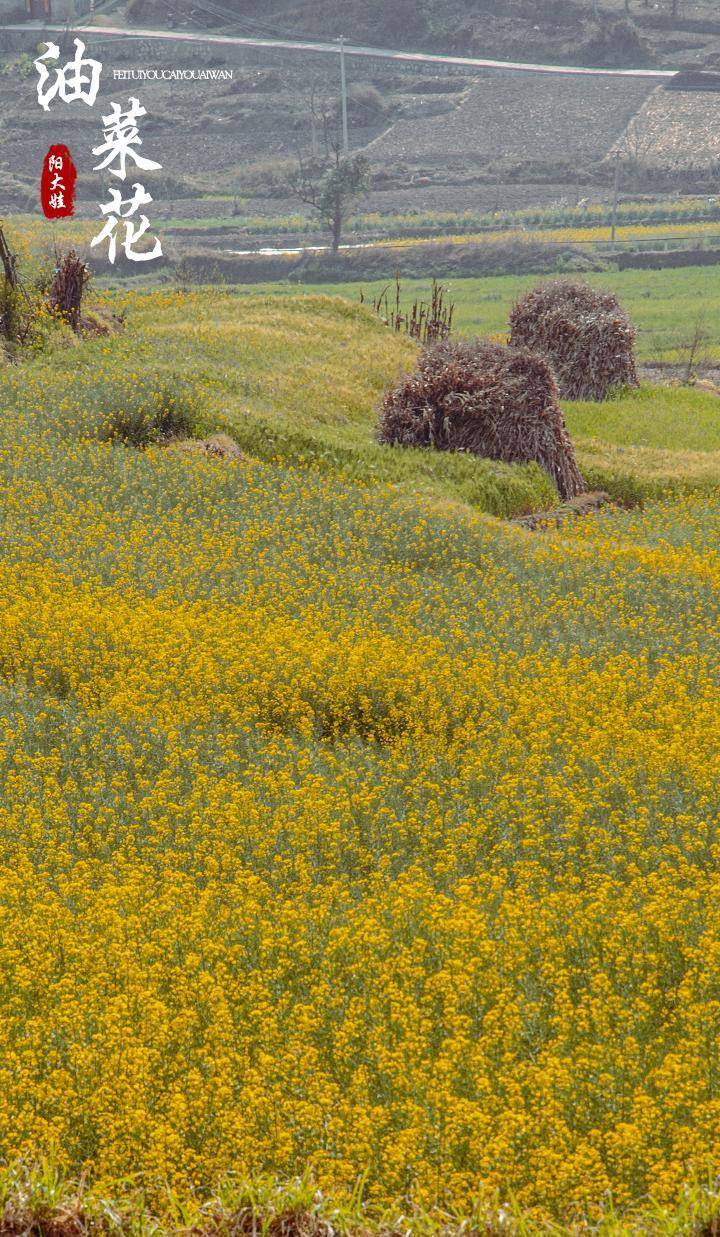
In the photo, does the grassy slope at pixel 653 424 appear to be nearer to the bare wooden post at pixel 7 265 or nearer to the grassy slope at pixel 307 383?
the grassy slope at pixel 307 383

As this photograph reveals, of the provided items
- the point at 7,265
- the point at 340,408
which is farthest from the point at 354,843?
the point at 7,265

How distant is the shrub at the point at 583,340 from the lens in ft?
77.8

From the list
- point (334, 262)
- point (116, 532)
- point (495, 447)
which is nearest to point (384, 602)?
point (116, 532)

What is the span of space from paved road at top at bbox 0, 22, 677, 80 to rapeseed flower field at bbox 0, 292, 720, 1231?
295 feet

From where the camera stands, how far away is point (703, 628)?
415 inches

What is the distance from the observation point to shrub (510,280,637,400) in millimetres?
23719

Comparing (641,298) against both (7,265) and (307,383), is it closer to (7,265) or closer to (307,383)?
(307,383)

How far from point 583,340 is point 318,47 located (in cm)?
8439

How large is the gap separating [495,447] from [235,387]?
12.8 ft

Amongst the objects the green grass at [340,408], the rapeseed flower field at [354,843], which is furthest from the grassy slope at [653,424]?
the rapeseed flower field at [354,843]

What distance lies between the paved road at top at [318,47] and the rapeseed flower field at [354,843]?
295 ft

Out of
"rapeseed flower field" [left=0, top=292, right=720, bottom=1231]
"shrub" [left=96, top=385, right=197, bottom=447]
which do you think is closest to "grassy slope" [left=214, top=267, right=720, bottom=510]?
"shrub" [left=96, top=385, right=197, bottom=447]

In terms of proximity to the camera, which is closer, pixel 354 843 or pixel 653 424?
pixel 354 843

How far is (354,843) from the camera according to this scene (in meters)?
7.11
